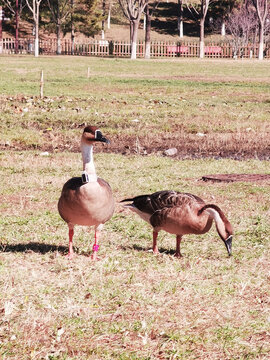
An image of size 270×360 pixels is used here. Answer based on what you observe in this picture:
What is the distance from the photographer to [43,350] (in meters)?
4.60

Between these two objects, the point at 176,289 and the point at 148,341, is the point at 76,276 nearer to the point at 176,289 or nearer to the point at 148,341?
the point at 176,289

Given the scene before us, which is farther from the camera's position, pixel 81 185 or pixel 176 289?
pixel 81 185

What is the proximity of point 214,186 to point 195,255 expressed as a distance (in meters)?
3.86

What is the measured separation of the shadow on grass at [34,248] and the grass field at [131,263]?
2 centimetres

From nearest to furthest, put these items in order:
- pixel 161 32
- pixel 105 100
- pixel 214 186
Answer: pixel 214 186
pixel 105 100
pixel 161 32

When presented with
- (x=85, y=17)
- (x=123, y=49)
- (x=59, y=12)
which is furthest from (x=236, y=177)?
(x=85, y=17)

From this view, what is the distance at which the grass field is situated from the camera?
15.9 feet

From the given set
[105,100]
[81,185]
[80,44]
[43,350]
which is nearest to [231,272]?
[81,185]

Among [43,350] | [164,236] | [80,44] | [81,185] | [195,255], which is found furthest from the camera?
[80,44]

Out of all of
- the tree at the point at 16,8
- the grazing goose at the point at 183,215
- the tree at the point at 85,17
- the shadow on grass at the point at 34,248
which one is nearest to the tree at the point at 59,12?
the tree at the point at 85,17

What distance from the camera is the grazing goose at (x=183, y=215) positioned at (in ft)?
21.0

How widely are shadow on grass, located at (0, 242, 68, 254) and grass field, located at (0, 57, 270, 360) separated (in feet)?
0.07

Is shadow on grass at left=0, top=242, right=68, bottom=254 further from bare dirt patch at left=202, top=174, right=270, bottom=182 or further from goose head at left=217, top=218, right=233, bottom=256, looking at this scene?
bare dirt patch at left=202, top=174, right=270, bottom=182

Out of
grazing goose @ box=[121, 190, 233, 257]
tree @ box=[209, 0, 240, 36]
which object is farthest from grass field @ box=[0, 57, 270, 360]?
tree @ box=[209, 0, 240, 36]
